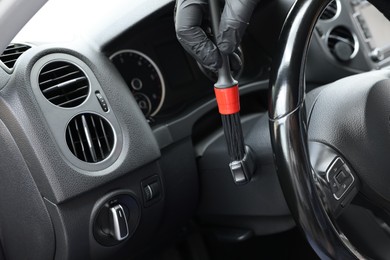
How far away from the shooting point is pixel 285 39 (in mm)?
756

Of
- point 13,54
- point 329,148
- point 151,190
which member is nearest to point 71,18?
point 13,54

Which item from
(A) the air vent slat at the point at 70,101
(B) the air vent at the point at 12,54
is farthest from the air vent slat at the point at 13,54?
(A) the air vent slat at the point at 70,101

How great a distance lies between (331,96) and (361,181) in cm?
17

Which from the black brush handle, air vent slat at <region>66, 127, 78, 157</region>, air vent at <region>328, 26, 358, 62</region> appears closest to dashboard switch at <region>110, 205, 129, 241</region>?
air vent slat at <region>66, 127, 78, 157</region>

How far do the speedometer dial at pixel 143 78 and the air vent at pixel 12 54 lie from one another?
0.18m

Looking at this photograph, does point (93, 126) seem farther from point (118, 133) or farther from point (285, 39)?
point (285, 39)

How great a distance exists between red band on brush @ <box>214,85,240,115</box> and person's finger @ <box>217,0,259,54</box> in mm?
61

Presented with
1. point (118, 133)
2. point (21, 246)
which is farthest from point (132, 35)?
point (21, 246)

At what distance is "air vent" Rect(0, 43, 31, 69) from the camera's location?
3.07ft

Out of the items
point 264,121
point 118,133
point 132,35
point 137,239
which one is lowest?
point 137,239

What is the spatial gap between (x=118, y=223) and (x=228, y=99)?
334mm

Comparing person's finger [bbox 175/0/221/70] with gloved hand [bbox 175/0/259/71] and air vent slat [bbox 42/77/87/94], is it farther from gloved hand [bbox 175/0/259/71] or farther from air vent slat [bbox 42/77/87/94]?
air vent slat [bbox 42/77/87/94]

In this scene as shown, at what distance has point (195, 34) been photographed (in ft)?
2.49

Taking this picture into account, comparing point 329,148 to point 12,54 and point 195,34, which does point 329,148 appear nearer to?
point 195,34
